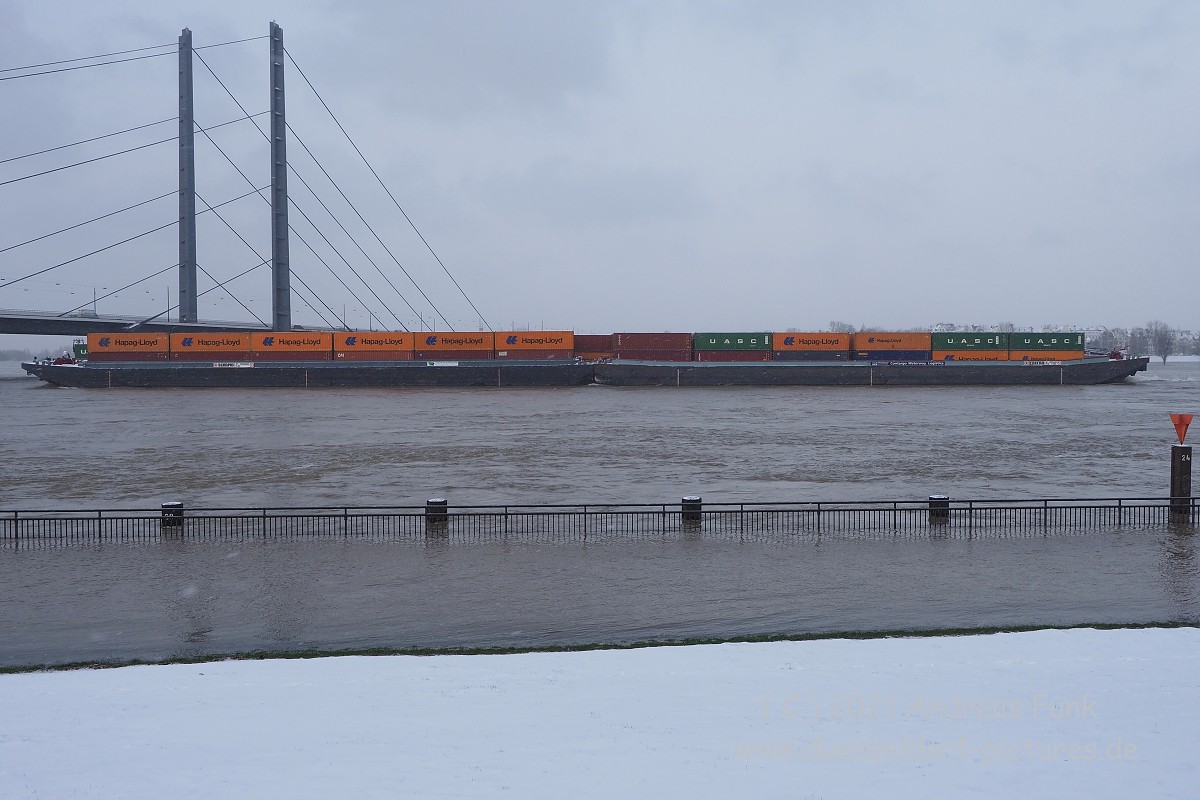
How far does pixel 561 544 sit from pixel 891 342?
68194mm

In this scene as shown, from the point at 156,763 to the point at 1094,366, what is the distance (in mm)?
83655

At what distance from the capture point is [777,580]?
13852 mm

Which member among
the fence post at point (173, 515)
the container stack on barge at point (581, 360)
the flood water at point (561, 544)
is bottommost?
the flood water at point (561, 544)

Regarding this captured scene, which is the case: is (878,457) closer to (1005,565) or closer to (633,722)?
(1005,565)

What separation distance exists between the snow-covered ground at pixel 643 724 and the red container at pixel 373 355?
69499 millimetres

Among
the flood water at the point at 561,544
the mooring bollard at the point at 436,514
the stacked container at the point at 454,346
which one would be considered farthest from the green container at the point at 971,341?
the mooring bollard at the point at 436,514

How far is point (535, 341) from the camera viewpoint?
79.6 meters

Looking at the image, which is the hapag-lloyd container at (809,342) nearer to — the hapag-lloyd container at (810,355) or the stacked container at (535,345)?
A: the hapag-lloyd container at (810,355)

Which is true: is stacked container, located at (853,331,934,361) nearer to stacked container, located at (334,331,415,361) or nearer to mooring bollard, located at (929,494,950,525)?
stacked container, located at (334,331,415,361)

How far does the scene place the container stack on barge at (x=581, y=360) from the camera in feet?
244

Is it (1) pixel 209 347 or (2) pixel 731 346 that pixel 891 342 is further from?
(1) pixel 209 347

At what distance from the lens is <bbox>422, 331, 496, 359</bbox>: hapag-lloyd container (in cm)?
7844

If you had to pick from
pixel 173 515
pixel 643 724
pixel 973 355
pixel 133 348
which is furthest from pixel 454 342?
pixel 643 724

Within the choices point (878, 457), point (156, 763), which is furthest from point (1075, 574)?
point (878, 457)
